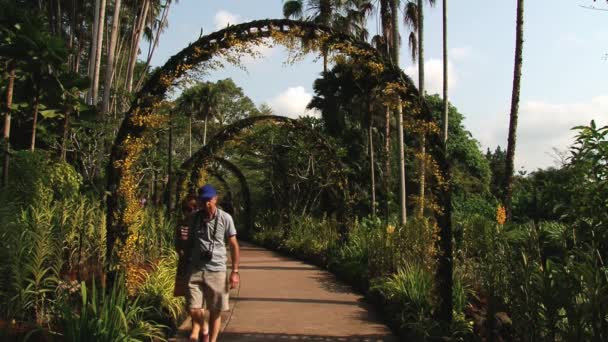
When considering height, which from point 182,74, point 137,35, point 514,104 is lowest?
point 182,74

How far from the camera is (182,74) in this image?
6.49 metres

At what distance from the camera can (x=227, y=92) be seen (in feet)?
144

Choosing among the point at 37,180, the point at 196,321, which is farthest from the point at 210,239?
the point at 37,180

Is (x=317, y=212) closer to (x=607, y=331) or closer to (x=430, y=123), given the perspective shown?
(x=430, y=123)

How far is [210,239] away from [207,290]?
47cm

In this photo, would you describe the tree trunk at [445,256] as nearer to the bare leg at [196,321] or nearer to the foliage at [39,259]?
the bare leg at [196,321]

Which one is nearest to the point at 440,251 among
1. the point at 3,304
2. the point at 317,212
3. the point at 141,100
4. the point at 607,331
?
the point at 607,331

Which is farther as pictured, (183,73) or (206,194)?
(183,73)

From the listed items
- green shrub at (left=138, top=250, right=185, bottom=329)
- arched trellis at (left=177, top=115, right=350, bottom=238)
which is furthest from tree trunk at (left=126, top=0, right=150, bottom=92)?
green shrub at (left=138, top=250, right=185, bottom=329)

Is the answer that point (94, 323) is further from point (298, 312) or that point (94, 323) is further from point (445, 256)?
point (445, 256)

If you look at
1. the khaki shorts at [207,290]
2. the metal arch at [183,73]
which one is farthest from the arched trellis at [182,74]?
the khaki shorts at [207,290]

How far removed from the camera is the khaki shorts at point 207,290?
15.7ft

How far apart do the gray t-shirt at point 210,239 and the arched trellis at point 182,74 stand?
5.86 feet

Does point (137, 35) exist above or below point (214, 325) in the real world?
above
